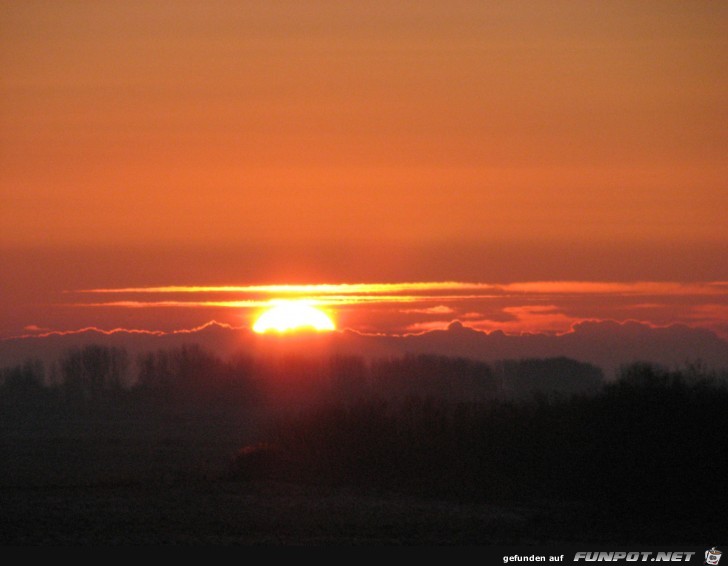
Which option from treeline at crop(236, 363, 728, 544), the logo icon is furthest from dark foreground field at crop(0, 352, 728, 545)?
the logo icon

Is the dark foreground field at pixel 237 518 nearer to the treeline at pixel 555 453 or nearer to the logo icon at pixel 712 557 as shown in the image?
the treeline at pixel 555 453

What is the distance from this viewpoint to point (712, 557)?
23.5m

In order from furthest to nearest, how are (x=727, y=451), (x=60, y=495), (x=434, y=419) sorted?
1. (x=434, y=419)
2. (x=727, y=451)
3. (x=60, y=495)

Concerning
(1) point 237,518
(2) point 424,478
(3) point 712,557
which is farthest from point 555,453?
(3) point 712,557

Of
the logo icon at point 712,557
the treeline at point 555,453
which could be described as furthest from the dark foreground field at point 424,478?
the logo icon at point 712,557

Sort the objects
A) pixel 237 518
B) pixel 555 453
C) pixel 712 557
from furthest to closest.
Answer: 1. pixel 555 453
2. pixel 237 518
3. pixel 712 557

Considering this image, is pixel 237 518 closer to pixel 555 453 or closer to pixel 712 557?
pixel 712 557

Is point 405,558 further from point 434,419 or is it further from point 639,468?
point 434,419

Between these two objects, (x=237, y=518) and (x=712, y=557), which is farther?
(x=237, y=518)

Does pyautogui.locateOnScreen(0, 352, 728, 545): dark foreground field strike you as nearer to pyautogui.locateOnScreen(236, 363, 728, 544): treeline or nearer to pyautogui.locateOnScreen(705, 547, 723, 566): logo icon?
pyautogui.locateOnScreen(236, 363, 728, 544): treeline

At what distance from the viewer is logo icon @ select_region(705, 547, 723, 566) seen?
2331cm

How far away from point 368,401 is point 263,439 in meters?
5.88

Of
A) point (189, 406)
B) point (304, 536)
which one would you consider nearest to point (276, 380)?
point (189, 406)

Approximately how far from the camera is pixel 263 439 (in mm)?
59250
